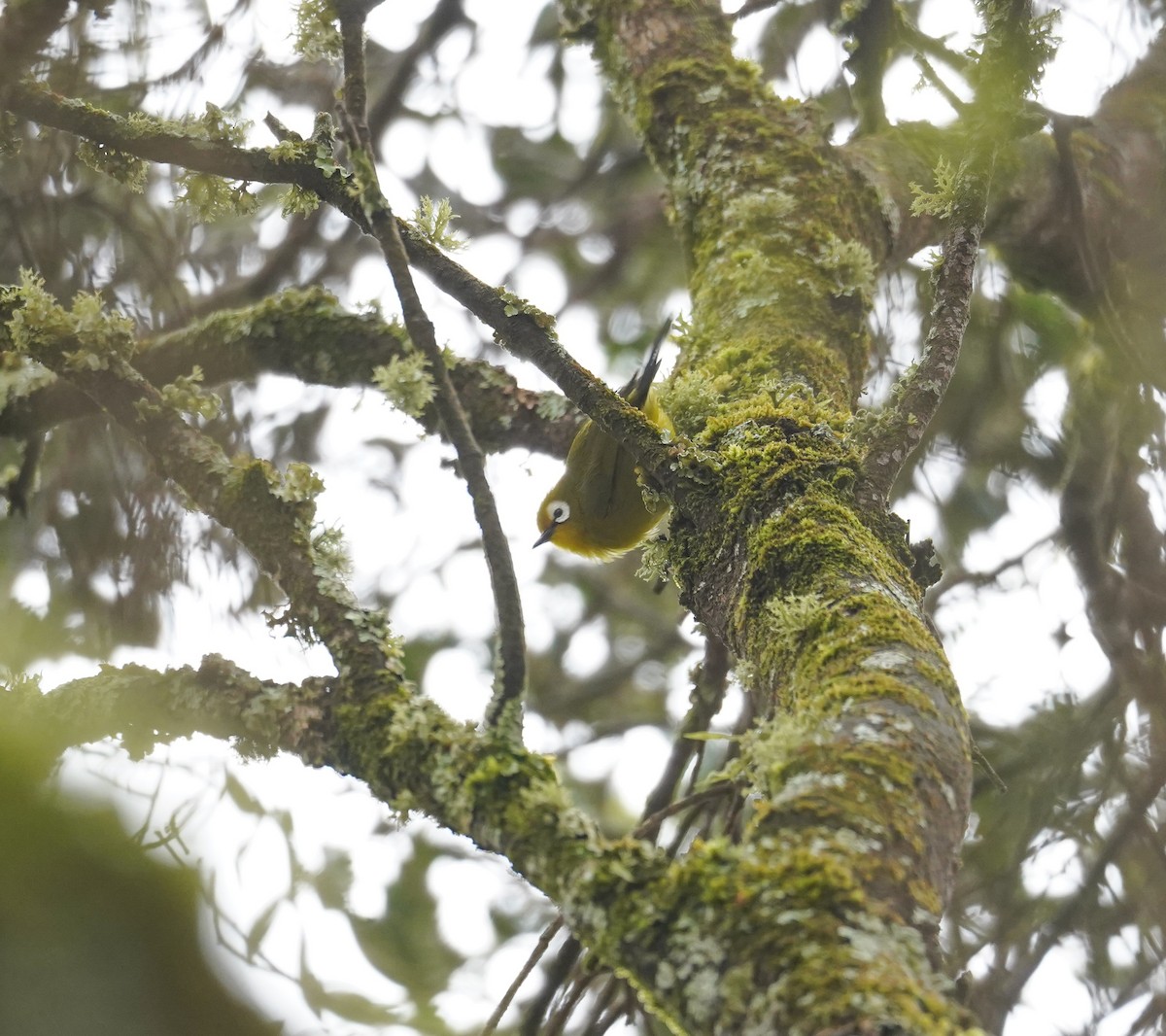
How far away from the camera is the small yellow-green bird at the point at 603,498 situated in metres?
4.27

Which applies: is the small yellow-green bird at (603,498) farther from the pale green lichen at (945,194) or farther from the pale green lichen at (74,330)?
the pale green lichen at (945,194)

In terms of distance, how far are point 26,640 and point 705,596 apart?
1661 mm

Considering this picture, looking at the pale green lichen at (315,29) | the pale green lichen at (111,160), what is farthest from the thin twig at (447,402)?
the pale green lichen at (111,160)

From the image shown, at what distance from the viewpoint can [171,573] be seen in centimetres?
314

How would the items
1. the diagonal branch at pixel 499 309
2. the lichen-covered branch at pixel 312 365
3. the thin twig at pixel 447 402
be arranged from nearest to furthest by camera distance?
the thin twig at pixel 447 402 → the diagonal branch at pixel 499 309 → the lichen-covered branch at pixel 312 365

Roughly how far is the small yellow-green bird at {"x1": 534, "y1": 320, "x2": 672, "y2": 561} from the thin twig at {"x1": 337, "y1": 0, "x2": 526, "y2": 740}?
2.29 meters

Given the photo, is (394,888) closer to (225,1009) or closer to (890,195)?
(890,195)

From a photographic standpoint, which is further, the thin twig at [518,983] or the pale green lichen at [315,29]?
the pale green lichen at [315,29]

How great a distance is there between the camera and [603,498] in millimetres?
4480

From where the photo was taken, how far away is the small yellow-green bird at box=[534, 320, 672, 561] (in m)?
4.27

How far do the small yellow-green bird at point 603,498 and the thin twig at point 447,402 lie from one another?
2.29 meters

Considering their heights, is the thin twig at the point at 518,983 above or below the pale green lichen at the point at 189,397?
below

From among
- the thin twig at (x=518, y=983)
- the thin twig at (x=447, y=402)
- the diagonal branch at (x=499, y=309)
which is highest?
the diagonal branch at (x=499, y=309)

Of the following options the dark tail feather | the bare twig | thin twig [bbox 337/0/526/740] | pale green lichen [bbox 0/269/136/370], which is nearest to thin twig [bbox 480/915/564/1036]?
thin twig [bbox 337/0/526/740]
